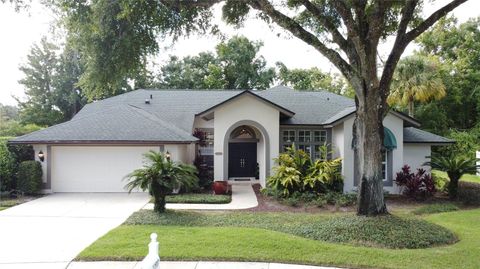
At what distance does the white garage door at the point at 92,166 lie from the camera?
1581 cm

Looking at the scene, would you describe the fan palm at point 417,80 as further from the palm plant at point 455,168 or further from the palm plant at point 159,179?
the palm plant at point 159,179

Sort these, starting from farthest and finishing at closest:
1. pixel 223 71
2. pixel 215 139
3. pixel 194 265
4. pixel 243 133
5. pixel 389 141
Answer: pixel 223 71 < pixel 243 133 < pixel 215 139 < pixel 389 141 < pixel 194 265

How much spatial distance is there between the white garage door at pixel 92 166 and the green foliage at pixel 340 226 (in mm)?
5172

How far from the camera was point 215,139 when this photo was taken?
56.4 ft

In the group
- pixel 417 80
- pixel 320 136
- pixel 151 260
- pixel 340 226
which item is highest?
pixel 417 80

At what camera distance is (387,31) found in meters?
11.5

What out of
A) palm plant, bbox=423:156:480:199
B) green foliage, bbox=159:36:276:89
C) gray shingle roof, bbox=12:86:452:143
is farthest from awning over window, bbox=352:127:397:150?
green foliage, bbox=159:36:276:89

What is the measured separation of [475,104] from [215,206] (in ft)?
92.9

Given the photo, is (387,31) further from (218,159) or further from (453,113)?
(453,113)

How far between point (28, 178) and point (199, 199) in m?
7.50

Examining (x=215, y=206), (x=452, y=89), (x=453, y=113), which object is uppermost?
(x=452, y=89)

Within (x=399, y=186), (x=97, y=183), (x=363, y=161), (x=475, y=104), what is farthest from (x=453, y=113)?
(x=97, y=183)

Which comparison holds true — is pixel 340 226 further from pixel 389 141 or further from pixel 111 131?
pixel 111 131

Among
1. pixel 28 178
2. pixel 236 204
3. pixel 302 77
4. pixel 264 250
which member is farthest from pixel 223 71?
pixel 264 250
